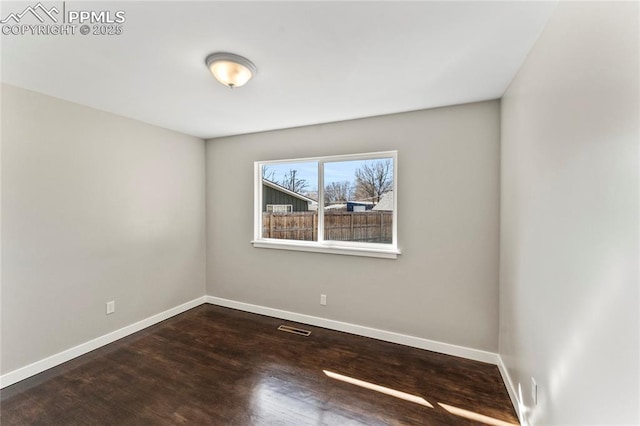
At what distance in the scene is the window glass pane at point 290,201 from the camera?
3338 mm

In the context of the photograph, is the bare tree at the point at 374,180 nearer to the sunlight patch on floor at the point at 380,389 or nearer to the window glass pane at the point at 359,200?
the window glass pane at the point at 359,200

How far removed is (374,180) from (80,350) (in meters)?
3.37

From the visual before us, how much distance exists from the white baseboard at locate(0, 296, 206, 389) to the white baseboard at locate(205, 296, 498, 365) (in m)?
0.70

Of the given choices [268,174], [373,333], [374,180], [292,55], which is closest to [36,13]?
[292,55]

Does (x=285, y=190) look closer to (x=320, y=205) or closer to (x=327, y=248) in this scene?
(x=320, y=205)

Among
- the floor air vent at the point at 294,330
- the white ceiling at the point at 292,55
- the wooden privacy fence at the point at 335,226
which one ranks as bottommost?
the floor air vent at the point at 294,330

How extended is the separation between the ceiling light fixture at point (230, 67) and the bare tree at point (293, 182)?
1.64m

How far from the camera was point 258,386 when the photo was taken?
2098mm

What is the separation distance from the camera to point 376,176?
116 inches

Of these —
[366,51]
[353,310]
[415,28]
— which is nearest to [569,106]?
[415,28]

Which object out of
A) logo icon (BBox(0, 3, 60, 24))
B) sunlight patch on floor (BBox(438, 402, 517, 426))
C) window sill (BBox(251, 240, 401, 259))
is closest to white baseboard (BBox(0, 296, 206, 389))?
window sill (BBox(251, 240, 401, 259))

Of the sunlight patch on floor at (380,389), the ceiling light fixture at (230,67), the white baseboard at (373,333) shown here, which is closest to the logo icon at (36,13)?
the ceiling light fixture at (230,67)

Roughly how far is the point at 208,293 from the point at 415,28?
13.0 ft

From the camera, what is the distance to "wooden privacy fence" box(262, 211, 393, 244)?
2.92 m
